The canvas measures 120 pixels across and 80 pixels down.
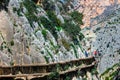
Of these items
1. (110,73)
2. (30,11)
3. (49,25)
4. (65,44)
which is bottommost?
(65,44)

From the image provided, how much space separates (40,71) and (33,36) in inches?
→ 594

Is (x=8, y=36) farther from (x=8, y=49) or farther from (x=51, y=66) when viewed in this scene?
(x=51, y=66)

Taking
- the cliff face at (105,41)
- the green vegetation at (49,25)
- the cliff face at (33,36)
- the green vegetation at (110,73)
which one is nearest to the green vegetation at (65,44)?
the cliff face at (33,36)

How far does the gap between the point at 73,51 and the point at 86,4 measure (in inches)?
3282

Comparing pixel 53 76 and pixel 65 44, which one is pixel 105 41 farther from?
pixel 53 76

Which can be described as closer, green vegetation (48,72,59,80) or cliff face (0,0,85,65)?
green vegetation (48,72,59,80)

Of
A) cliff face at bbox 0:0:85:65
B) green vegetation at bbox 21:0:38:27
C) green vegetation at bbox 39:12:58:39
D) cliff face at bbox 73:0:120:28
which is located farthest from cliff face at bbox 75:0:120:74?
cliff face at bbox 73:0:120:28

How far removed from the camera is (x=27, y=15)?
62.8 meters

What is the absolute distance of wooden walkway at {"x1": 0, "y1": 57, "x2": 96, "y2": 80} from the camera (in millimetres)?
40219

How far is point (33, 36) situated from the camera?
59062mm

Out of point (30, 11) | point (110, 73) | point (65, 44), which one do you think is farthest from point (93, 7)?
point (30, 11)

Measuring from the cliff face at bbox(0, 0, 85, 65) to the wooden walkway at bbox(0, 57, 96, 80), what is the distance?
433 cm

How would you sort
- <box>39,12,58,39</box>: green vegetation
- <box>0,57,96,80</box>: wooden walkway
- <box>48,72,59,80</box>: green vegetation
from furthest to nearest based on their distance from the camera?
1. <box>39,12,58,39</box>: green vegetation
2. <box>48,72,59,80</box>: green vegetation
3. <box>0,57,96,80</box>: wooden walkway

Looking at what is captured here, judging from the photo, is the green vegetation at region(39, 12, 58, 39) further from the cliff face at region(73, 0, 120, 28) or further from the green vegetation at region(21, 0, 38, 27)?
the cliff face at region(73, 0, 120, 28)
